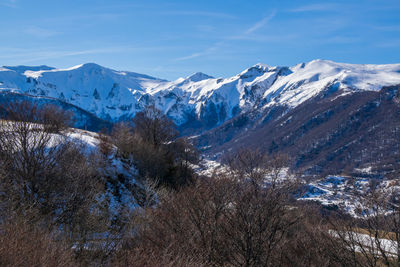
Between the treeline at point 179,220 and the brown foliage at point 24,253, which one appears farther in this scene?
the treeline at point 179,220

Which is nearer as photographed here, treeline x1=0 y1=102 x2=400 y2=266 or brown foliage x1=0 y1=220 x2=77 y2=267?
brown foliage x1=0 y1=220 x2=77 y2=267

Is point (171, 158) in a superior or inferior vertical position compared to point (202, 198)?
inferior

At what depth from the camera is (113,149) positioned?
44.6 m

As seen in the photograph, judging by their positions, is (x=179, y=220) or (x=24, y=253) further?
(x=179, y=220)

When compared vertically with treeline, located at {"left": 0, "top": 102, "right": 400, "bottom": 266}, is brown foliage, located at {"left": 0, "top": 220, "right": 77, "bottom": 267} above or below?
above

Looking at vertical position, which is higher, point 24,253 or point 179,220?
point 24,253

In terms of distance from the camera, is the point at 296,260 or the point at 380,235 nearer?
the point at 380,235

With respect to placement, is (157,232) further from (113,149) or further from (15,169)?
(113,149)

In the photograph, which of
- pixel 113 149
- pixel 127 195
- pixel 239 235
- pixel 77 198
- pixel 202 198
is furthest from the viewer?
pixel 113 149

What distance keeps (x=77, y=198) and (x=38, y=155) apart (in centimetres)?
569

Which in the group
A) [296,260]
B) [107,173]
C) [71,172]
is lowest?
[296,260]

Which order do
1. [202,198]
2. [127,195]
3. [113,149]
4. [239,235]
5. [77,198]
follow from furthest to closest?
[113,149], [127,195], [202,198], [77,198], [239,235]

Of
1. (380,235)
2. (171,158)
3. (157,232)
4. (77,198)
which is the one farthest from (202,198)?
(171,158)

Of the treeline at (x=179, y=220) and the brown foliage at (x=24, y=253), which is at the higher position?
the brown foliage at (x=24, y=253)
